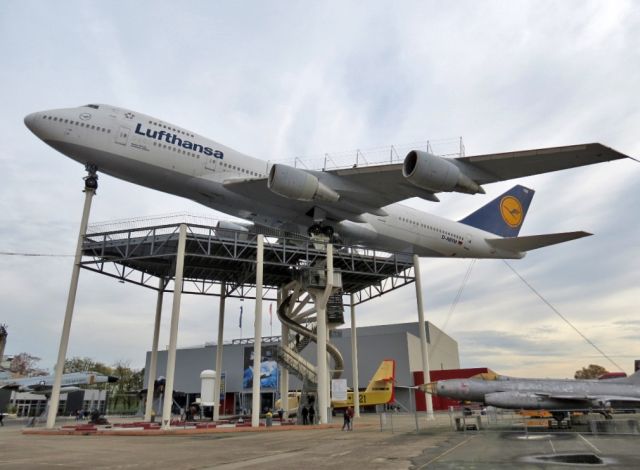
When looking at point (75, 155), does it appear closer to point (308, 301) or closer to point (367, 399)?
point (308, 301)

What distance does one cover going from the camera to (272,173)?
2452cm

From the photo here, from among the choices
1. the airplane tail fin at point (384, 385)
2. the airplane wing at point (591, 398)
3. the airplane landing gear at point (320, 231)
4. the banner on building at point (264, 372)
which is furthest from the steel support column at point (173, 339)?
the banner on building at point (264, 372)

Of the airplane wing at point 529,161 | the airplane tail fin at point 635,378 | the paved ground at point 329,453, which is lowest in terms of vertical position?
the paved ground at point 329,453

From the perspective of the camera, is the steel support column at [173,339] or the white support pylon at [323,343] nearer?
the steel support column at [173,339]

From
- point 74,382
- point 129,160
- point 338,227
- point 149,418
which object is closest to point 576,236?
point 338,227

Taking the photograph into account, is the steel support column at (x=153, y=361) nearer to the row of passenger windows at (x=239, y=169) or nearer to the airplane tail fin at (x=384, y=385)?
the row of passenger windows at (x=239, y=169)

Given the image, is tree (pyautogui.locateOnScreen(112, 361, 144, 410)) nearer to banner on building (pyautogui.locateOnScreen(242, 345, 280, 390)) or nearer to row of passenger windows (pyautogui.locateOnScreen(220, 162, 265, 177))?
banner on building (pyautogui.locateOnScreen(242, 345, 280, 390))

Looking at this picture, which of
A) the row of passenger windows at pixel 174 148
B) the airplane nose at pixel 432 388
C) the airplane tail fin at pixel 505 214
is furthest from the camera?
the airplane tail fin at pixel 505 214

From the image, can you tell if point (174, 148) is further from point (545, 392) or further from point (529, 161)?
point (545, 392)

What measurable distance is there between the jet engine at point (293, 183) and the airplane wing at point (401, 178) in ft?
1.20

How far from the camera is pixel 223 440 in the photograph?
61.4 ft

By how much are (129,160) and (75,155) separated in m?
3.07

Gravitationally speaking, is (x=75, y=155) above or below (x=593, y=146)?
above

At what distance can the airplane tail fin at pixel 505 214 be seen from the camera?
41.1 m
